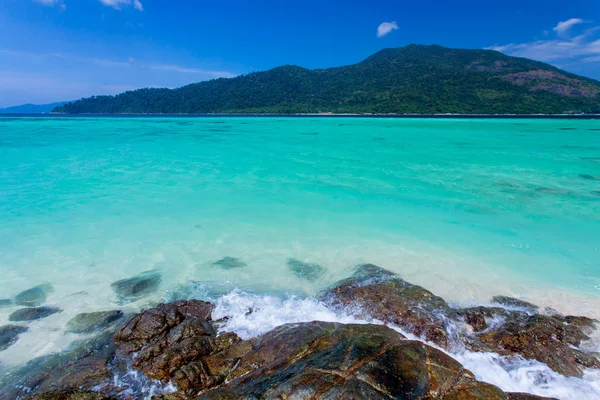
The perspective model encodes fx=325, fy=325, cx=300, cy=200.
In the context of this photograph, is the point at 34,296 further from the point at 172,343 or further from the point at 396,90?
the point at 396,90

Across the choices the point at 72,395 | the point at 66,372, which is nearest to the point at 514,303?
the point at 72,395

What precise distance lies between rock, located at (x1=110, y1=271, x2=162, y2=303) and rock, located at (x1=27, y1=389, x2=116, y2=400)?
8.83 feet

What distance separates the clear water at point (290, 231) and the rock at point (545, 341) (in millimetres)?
1112

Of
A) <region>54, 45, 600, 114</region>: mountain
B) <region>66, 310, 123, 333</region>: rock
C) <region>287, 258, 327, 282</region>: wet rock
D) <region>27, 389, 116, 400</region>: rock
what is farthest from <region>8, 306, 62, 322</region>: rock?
<region>54, 45, 600, 114</region>: mountain

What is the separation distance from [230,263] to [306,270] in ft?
6.46

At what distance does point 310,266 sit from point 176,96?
165 metres

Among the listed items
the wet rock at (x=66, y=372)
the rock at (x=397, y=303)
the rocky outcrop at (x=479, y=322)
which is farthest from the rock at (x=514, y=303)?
the wet rock at (x=66, y=372)

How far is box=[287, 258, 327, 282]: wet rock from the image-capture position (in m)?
7.64

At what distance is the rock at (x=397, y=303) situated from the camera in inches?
214

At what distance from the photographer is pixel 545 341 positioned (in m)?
4.96

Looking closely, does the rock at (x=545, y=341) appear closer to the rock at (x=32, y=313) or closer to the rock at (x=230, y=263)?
the rock at (x=230, y=263)

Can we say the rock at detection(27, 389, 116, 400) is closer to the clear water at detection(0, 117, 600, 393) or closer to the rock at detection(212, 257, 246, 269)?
the clear water at detection(0, 117, 600, 393)

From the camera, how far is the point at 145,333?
524cm

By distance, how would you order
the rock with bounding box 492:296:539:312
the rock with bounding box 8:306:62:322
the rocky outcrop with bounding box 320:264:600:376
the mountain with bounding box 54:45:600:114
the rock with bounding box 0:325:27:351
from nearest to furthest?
the rocky outcrop with bounding box 320:264:600:376 < the rock with bounding box 0:325:27:351 < the rock with bounding box 8:306:62:322 < the rock with bounding box 492:296:539:312 < the mountain with bounding box 54:45:600:114
